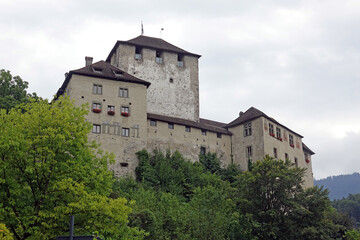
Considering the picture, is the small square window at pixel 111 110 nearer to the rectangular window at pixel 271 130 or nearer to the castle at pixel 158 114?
the castle at pixel 158 114

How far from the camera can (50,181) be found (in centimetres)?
2220

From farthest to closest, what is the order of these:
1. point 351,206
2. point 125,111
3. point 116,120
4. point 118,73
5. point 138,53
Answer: point 351,206
point 138,53
point 118,73
point 125,111
point 116,120

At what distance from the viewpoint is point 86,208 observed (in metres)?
21.2

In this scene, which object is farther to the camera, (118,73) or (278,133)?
(278,133)

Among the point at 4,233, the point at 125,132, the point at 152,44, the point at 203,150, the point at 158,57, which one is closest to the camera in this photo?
the point at 4,233

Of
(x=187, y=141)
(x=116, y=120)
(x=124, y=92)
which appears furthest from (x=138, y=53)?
(x=187, y=141)

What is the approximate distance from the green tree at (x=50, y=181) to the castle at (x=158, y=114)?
26.3 meters

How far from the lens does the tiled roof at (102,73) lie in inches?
2046

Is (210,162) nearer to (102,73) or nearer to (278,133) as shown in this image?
(278,133)

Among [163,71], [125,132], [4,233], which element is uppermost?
[163,71]

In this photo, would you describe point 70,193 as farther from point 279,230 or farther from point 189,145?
point 189,145

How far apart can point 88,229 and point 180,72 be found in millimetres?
44149

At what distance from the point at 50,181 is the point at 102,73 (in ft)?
106

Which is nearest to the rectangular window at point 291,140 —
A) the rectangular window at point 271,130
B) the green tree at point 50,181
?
the rectangular window at point 271,130
